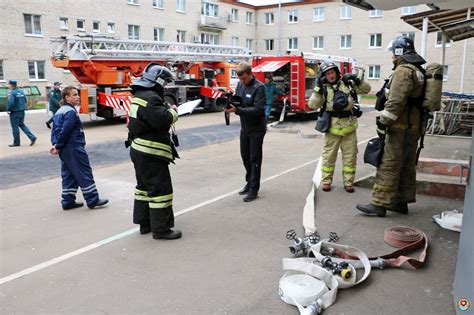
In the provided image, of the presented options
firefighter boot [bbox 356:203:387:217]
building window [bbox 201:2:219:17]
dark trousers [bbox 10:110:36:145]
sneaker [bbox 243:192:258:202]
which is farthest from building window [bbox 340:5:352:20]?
firefighter boot [bbox 356:203:387:217]

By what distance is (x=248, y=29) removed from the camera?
150ft

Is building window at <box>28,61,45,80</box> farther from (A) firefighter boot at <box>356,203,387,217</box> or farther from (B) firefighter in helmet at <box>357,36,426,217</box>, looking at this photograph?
(A) firefighter boot at <box>356,203,387,217</box>

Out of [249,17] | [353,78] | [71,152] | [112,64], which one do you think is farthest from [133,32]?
[353,78]

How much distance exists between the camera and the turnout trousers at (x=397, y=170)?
16.3 ft

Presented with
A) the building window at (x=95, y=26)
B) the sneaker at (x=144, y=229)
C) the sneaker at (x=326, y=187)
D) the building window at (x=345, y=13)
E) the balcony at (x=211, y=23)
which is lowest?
the sneaker at (x=144, y=229)

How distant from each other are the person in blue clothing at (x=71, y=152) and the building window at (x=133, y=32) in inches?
1161

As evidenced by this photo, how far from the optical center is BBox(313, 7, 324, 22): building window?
40.9 meters

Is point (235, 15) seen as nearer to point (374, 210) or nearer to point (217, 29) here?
point (217, 29)

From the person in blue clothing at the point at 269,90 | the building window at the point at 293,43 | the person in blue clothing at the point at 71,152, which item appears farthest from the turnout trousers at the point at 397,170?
the building window at the point at 293,43

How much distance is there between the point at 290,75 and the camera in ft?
51.1

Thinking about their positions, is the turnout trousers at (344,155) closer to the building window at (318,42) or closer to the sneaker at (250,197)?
the sneaker at (250,197)

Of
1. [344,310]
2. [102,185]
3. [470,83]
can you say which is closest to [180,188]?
[102,185]

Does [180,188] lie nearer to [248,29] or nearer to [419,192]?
[419,192]

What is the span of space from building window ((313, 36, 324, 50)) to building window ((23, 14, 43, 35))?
25145 millimetres
